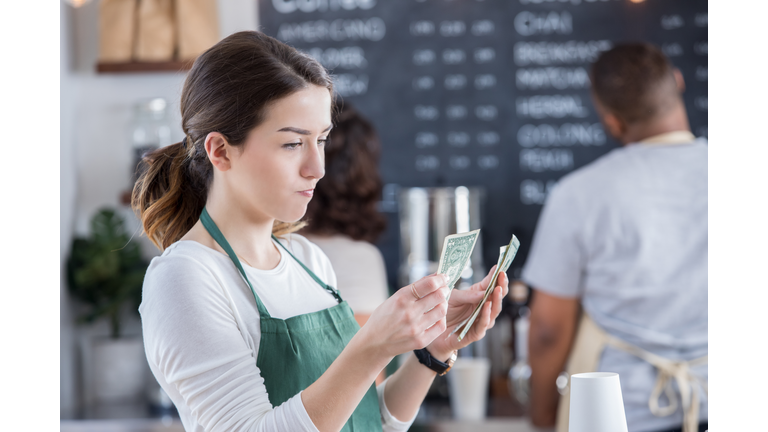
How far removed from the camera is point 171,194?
1.10m

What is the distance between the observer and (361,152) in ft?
6.35

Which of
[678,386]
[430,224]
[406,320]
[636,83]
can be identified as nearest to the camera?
[406,320]

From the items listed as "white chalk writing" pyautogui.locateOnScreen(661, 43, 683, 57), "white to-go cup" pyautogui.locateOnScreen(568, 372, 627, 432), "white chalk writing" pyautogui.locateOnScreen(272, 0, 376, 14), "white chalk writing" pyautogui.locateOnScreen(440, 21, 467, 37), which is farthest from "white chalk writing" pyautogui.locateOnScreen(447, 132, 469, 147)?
"white to-go cup" pyautogui.locateOnScreen(568, 372, 627, 432)

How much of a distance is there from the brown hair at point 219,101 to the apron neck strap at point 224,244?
0.25 ft

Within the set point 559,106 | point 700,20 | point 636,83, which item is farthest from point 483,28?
point 636,83

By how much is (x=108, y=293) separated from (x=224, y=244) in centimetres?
174

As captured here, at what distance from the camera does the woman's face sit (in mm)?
959

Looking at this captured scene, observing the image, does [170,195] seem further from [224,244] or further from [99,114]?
[99,114]

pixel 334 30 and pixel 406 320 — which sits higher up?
pixel 334 30

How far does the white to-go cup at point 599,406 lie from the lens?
36.0 inches

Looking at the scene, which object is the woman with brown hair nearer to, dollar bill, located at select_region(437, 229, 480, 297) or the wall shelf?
dollar bill, located at select_region(437, 229, 480, 297)
